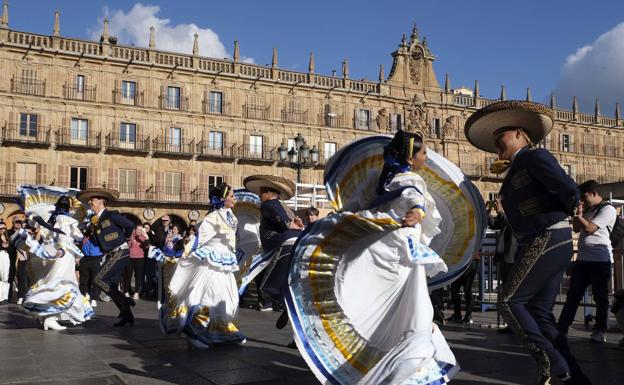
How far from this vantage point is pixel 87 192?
895 centimetres

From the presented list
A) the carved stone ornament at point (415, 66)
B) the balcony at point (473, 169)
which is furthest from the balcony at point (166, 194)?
the balcony at point (473, 169)

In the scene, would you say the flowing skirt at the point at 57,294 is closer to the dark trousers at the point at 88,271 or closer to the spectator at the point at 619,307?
the dark trousers at the point at 88,271

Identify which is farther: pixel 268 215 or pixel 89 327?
pixel 89 327

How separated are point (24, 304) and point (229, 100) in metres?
35.4

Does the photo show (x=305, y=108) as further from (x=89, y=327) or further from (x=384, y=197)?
(x=384, y=197)

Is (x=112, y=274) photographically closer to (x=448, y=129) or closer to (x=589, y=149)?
(x=448, y=129)

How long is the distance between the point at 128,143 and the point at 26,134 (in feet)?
19.2

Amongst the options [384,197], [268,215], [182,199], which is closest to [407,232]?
[384,197]

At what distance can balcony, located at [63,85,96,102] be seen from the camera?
3850cm

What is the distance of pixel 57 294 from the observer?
8.70m

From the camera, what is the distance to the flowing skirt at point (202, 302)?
677 centimetres

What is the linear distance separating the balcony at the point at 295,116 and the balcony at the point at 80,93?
12.5 meters

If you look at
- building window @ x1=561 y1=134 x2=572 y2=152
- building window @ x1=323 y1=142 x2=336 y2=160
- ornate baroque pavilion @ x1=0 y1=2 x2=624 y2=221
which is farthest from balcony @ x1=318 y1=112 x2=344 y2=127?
building window @ x1=561 y1=134 x2=572 y2=152

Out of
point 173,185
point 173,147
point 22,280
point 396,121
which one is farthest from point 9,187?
point 396,121
